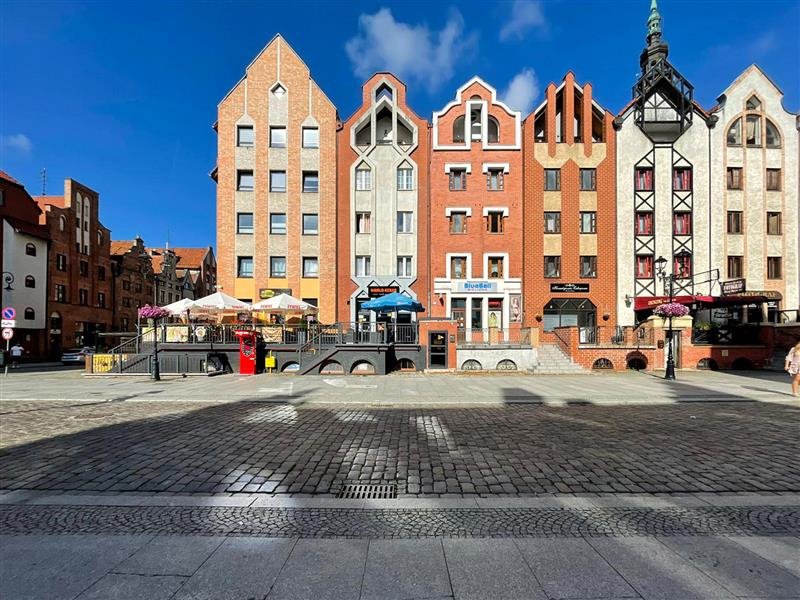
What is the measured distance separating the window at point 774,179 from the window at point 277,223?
3566 cm

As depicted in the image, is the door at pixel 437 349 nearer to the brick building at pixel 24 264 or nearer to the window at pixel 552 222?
the window at pixel 552 222

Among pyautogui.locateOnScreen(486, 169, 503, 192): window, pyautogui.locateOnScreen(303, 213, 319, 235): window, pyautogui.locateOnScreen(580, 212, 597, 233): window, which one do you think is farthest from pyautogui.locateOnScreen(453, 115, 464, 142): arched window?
pyautogui.locateOnScreen(303, 213, 319, 235): window

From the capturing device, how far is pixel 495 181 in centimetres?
2866

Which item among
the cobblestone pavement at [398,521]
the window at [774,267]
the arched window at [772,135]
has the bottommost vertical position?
the cobblestone pavement at [398,521]

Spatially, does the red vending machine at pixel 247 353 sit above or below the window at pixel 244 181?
below

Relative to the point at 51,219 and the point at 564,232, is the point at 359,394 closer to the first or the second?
the point at 564,232

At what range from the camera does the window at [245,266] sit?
28797 mm

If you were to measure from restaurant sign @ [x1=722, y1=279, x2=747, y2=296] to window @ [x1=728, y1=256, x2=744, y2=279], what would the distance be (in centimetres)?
453

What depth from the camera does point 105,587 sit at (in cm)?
309

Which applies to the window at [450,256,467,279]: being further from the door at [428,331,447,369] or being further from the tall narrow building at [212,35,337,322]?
the tall narrow building at [212,35,337,322]

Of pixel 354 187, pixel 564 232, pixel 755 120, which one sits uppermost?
pixel 755 120

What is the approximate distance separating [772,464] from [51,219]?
2125 inches

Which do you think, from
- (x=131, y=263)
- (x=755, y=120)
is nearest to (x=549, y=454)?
(x=755, y=120)

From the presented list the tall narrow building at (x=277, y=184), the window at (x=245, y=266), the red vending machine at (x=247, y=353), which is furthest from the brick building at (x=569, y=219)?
the window at (x=245, y=266)
